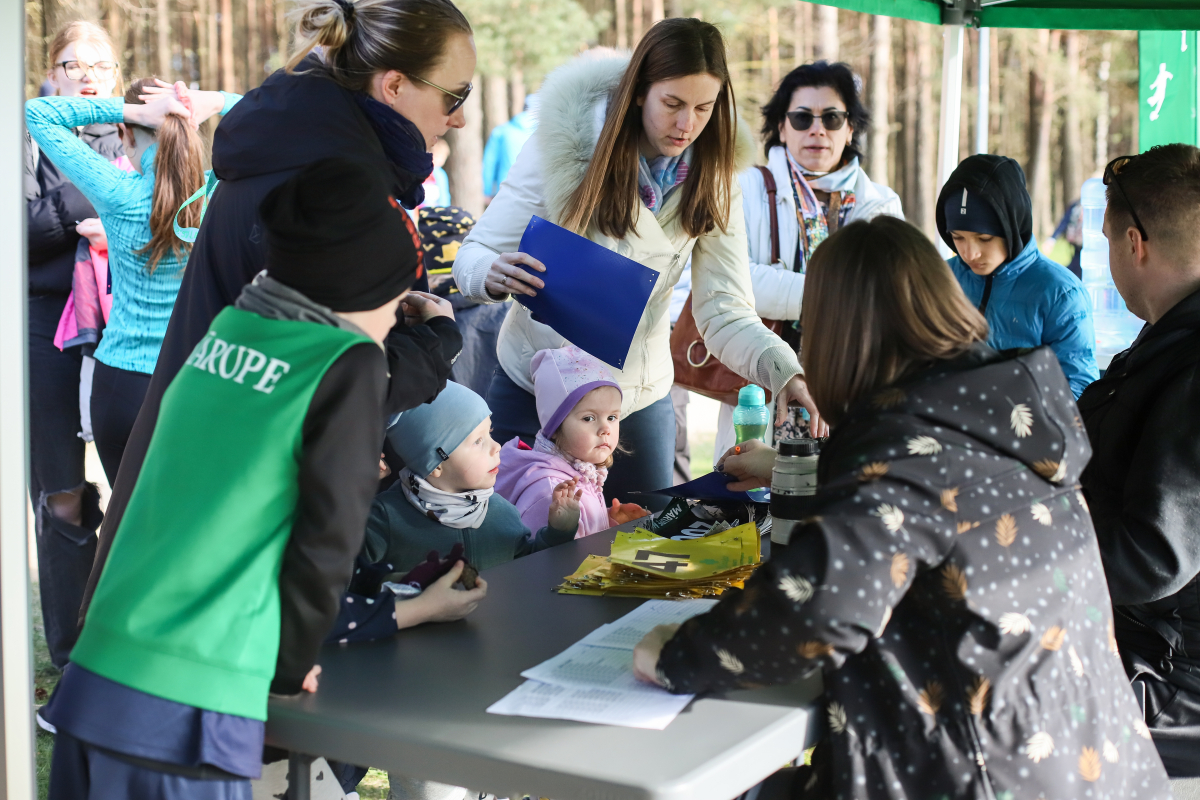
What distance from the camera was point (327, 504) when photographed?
118 cm

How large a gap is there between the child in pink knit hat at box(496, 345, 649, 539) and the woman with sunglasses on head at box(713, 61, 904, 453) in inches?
51.1

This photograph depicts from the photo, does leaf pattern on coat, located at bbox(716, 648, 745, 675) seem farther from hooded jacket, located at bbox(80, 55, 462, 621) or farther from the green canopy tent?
the green canopy tent

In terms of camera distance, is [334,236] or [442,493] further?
[442,493]

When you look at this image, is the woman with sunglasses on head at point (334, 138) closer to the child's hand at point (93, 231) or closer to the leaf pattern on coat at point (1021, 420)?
the leaf pattern on coat at point (1021, 420)

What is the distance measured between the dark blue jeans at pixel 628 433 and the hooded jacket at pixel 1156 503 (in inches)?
44.8

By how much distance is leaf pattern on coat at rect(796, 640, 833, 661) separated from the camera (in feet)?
3.96

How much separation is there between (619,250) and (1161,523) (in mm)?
1360

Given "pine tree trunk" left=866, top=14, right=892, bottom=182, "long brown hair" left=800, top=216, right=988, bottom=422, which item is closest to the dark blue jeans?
"long brown hair" left=800, top=216, right=988, bottom=422

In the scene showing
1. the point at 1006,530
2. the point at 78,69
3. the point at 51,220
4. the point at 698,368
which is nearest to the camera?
the point at 1006,530

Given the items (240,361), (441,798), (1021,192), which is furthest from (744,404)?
(240,361)

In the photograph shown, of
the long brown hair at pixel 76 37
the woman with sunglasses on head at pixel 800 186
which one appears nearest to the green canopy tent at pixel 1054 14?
the woman with sunglasses on head at pixel 800 186

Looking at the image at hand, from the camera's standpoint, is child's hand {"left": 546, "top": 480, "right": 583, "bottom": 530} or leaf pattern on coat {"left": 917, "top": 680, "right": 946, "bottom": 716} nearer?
leaf pattern on coat {"left": 917, "top": 680, "right": 946, "bottom": 716}

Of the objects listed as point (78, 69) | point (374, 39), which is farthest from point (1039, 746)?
point (78, 69)

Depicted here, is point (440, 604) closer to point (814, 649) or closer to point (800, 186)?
point (814, 649)
